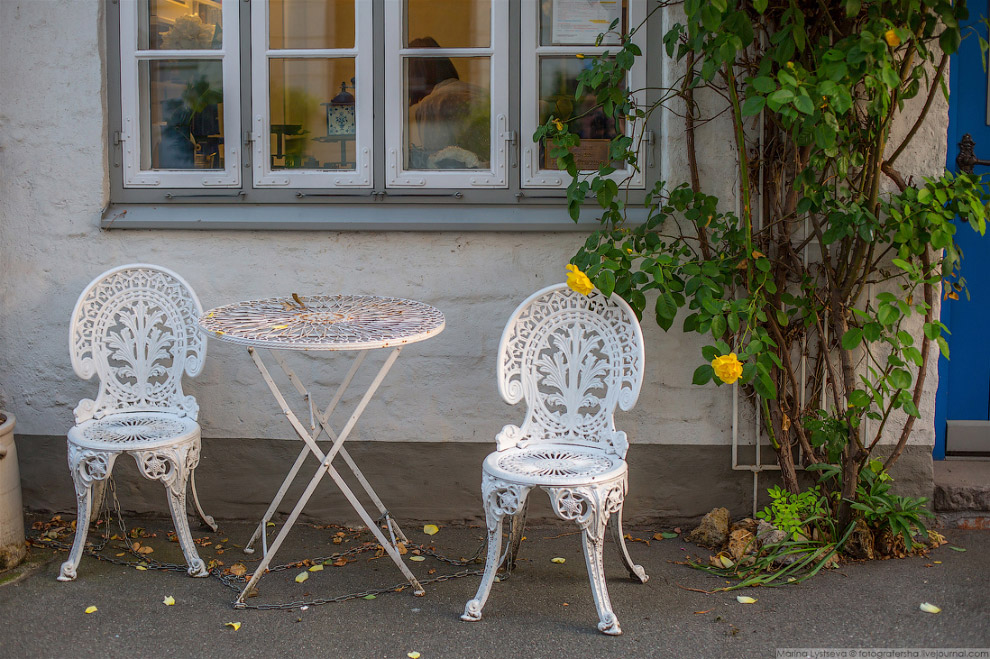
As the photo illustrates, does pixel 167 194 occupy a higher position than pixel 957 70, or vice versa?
pixel 957 70

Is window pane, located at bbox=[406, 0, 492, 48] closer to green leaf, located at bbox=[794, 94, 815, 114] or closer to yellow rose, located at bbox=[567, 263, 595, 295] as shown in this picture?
yellow rose, located at bbox=[567, 263, 595, 295]

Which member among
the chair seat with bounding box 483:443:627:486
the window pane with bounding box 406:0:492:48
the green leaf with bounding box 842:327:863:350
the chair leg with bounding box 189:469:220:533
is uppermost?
the window pane with bounding box 406:0:492:48

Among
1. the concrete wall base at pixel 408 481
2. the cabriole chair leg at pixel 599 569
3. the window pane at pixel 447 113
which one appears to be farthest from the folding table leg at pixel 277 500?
the window pane at pixel 447 113

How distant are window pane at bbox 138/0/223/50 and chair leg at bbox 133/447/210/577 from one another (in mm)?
1802

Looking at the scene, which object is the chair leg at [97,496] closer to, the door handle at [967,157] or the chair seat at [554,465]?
the chair seat at [554,465]

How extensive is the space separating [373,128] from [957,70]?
254 cm

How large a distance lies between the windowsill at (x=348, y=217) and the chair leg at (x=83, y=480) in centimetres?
108

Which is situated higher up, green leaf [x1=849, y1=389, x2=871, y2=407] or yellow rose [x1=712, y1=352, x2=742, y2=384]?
yellow rose [x1=712, y1=352, x2=742, y2=384]

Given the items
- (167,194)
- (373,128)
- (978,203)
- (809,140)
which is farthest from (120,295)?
(978,203)

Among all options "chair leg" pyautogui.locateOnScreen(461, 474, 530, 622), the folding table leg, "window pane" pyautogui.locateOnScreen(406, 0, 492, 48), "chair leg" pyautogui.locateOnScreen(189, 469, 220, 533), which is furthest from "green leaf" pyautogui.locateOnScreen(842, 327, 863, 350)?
"chair leg" pyautogui.locateOnScreen(189, 469, 220, 533)

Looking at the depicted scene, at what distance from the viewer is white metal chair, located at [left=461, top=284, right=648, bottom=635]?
3223mm

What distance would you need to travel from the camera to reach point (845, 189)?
11.5 feet

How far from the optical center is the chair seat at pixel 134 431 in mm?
3479

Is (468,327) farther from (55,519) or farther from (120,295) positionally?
(55,519)
